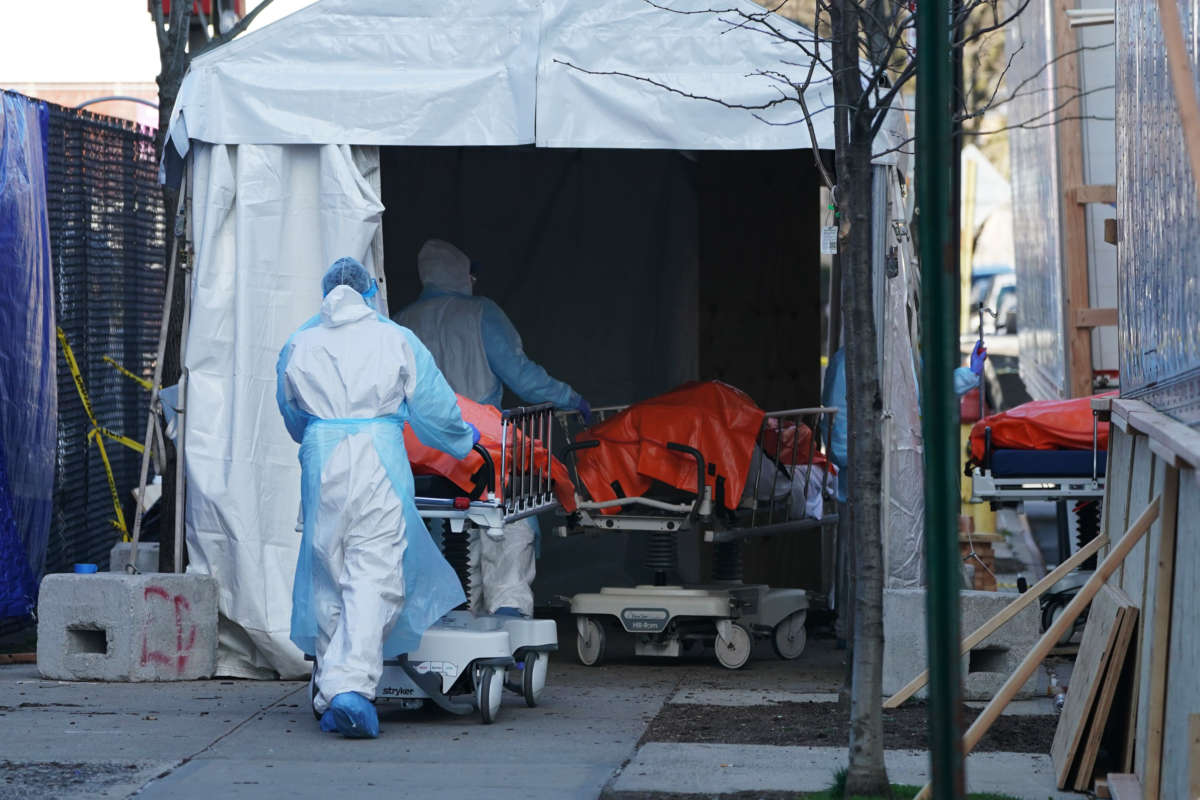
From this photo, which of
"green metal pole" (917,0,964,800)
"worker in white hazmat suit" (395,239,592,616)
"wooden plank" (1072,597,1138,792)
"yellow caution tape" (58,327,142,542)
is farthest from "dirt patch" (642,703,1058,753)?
"yellow caution tape" (58,327,142,542)

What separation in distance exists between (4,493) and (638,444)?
3173 millimetres

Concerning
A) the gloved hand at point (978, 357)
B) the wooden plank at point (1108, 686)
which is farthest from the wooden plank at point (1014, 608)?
the gloved hand at point (978, 357)

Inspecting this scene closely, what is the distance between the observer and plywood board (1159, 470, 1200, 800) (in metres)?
4.49

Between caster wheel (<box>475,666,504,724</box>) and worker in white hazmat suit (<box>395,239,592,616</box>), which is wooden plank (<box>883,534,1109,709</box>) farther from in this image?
worker in white hazmat suit (<box>395,239,592,616</box>)

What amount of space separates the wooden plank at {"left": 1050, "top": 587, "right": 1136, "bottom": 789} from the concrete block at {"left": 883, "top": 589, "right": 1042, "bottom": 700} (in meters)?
1.17

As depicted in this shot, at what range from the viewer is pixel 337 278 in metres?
6.86

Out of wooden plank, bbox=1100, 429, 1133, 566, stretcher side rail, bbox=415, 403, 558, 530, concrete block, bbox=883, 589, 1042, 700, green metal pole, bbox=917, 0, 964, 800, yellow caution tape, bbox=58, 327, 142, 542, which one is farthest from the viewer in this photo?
yellow caution tape, bbox=58, 327, 142, 542

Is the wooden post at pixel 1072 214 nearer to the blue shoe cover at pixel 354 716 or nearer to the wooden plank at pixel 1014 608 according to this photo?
the wooden plank at pixel 1014 608

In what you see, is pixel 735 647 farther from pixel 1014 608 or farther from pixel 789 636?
pixel 1014 608

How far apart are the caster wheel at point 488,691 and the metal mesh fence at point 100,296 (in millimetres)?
3833

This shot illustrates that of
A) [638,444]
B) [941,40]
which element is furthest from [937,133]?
[638,444]

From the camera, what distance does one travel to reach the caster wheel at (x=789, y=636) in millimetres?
8914

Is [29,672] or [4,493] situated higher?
[4,493]

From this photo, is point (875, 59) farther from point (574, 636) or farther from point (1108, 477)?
point (574, 636)
